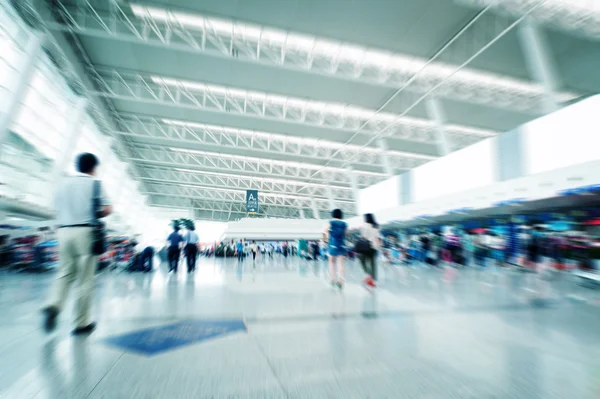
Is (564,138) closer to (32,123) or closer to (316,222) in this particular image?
(316,222)

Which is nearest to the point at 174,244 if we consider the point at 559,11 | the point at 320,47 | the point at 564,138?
the point at 320,47

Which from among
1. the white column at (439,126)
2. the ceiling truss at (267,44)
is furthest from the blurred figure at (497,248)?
the ceiling truss at (267,44)

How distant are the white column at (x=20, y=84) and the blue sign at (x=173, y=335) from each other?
14260 mm

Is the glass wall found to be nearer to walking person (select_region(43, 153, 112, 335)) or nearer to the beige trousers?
walking person (select_region(43, 153, 112, 335))

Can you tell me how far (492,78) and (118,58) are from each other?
20961mm

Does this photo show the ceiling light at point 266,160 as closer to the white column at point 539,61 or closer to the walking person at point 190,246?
the white column at point 539,61

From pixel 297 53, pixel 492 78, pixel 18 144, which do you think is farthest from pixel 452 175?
pixel 18 144

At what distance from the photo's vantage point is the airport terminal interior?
2.09 meters

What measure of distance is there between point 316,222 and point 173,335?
25.5 meters

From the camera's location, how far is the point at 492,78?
16.7 m

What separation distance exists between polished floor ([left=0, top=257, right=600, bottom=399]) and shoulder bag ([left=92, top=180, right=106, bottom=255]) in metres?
0.84

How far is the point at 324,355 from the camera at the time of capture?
224cm

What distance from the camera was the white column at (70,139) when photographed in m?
17.0

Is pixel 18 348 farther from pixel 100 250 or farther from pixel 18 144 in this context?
pixel 18 144
